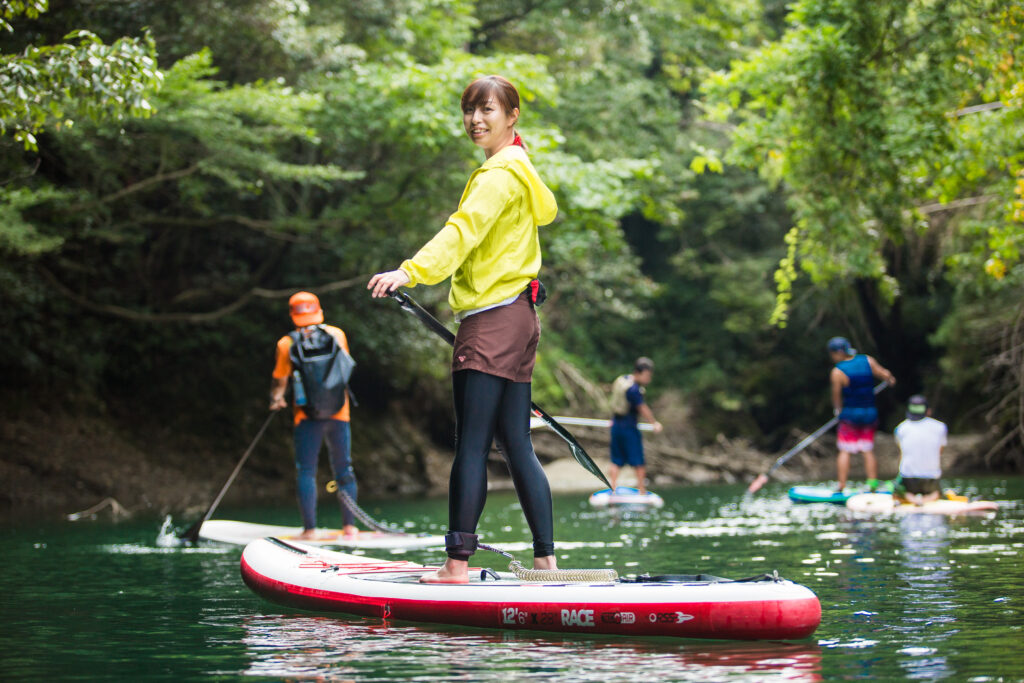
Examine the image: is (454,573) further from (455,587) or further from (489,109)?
(489,109)

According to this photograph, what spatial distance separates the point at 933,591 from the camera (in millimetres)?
4949

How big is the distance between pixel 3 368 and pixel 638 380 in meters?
8.72

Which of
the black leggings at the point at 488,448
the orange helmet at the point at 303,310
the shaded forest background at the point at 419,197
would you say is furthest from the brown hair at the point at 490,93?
the orange helmet at the point at 303,310

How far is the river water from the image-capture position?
11.3 feet

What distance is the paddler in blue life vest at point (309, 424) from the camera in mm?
7605

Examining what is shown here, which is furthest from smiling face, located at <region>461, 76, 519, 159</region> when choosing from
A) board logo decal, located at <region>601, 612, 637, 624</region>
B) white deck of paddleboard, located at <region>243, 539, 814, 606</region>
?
board logo decal, located at <region>601, 612, 637, 624</region>

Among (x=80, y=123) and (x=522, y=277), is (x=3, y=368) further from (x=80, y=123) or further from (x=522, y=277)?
(x=522, y=277)

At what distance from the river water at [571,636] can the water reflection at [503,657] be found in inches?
0.4

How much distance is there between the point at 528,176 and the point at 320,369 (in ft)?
11.5

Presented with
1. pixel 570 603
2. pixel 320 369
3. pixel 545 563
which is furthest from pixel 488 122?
pixel 320 369

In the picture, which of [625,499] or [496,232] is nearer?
[496,232]

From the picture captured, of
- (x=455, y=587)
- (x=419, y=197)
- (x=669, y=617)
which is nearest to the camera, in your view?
(x=669, y=617)

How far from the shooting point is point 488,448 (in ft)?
14.7

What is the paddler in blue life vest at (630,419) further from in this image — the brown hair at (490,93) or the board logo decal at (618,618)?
the board logo decal at (618,618)
